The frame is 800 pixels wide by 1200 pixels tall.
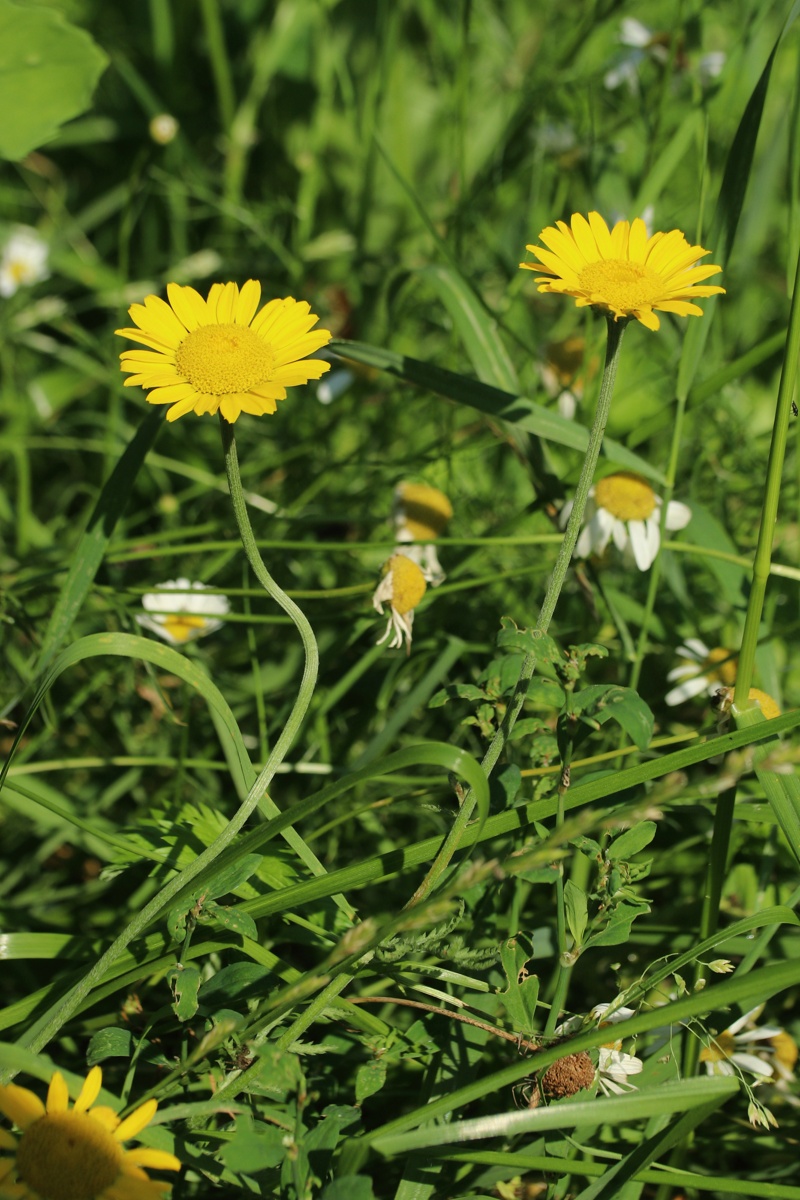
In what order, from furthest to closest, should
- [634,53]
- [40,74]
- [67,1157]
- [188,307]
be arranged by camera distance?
[634,53] < [40,74] < [188,307] < [67,1157]

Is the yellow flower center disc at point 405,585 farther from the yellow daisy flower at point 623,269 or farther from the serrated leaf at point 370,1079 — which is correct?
the serrated leaf at point 370,1079

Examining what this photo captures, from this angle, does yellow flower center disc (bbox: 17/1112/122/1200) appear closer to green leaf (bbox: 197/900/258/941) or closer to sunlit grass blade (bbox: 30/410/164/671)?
green leaf (bbox: 197/900/258/941)

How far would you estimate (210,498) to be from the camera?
1.66 meters

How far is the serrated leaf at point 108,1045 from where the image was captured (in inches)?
31.0

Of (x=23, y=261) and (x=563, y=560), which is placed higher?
(x=23, y=261)

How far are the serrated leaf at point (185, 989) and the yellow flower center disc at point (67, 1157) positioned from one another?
9 centimetres

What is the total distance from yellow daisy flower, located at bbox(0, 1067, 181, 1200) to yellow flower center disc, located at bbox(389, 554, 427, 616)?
566mm

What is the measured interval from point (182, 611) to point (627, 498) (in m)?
0.57

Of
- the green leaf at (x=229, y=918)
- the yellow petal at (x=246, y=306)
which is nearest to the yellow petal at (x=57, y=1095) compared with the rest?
the green leaf at (x=229, y=918)

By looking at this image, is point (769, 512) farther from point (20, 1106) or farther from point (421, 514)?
point (20, 1106)

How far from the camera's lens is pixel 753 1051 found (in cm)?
102

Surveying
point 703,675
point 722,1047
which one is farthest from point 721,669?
point 722,1047

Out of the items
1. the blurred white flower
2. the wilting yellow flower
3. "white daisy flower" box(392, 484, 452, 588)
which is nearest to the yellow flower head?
"white daisy flower" box(392, 484, 452, 588)

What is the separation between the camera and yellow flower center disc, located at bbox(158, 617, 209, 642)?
1305 millimetres
